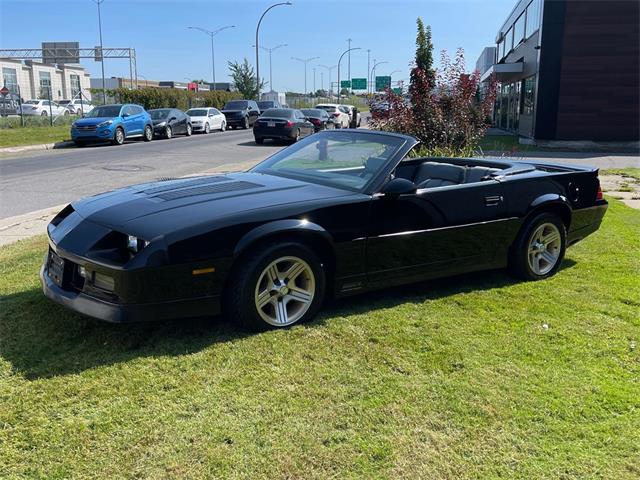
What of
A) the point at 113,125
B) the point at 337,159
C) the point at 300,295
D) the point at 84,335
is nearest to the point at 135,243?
the point at 84,335

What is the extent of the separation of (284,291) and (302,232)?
16.6 inches

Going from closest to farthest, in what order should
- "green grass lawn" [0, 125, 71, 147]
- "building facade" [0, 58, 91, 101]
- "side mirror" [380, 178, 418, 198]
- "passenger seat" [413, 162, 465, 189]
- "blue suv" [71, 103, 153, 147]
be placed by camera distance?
"side mirror" [380, 178, 418, 198] → "passenger seat" [413, 162, 465, 189] → "blue suv" [71, 103, 153, 147] → "green grass lawn" [0, 125, 71, 147] → "building facade" [0, 58, 91, 101]

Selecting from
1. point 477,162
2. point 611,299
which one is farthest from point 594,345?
point 477,162

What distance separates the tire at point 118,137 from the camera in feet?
77.3

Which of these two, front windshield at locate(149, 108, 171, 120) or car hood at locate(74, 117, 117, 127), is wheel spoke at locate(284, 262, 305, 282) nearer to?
car hood at locate(74, 117, 117, 127)

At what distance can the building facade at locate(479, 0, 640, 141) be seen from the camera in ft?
71.2

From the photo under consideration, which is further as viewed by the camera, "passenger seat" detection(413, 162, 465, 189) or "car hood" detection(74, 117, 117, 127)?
"car hood" detection(74, 117, 117, 127)

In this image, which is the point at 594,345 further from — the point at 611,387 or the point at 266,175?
the point at 266,175

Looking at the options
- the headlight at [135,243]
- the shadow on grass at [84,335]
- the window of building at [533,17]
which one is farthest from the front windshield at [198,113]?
the headlight at [135,243]

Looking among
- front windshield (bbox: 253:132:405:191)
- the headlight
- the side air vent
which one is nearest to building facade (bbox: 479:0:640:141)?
front windshield (bbox: 253:132:405:191)

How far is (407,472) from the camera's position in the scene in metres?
2.61

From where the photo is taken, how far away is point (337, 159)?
16.6 ft

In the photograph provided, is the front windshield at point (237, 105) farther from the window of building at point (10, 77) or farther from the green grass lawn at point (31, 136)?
the window of building at point (10, 77)

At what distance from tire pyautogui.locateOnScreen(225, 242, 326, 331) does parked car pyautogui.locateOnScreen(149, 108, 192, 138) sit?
81.0ft
